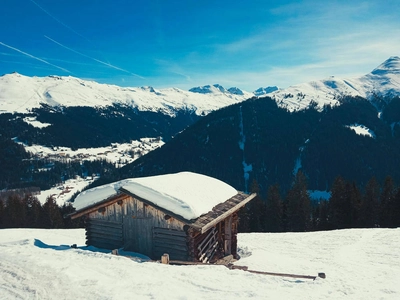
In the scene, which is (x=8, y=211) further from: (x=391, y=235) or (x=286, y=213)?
(x=391, y=235)

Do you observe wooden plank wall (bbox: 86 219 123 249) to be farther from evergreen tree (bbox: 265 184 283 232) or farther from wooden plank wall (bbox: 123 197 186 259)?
evergreen tree (bbox: 265 184 283 232)

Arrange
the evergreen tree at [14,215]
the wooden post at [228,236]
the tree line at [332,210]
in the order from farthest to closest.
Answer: the evergreen tree at [14,215]
the tree line at [332,210]
the wooden post at [228,236]

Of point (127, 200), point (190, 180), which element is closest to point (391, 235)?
point (190, 180)

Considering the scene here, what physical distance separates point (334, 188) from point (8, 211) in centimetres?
5731

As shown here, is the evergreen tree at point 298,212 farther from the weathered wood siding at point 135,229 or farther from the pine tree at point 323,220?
the weathered wood siding at point 135,229

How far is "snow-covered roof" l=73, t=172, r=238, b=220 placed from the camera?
16.8m

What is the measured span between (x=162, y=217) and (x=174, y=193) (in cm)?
142

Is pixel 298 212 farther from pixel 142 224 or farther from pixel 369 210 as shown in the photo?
pixel 142 224

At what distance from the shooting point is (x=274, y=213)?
5444 centimetres

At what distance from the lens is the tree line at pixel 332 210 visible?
46.8 meters

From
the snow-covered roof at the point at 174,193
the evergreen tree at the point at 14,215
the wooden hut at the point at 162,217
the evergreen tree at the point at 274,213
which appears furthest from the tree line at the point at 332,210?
the evergreen tree at the point at 14,215

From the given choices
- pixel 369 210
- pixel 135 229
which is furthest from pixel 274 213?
pixel 135 229

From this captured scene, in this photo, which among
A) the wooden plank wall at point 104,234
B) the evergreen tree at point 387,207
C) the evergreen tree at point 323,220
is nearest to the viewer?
the wooden plank wall at point 104,234

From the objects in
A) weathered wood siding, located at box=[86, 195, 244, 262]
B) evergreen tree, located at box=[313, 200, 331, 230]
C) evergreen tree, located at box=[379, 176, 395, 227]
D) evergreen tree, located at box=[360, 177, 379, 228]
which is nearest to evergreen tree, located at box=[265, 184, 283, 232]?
evergreen tree, located at box=[313, 200, 331, 230]
